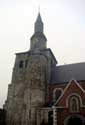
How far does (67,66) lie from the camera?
117 ft

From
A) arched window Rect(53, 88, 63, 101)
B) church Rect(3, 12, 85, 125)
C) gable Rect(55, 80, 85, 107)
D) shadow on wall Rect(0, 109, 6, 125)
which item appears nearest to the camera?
church Rect(3, 12, 85, 125)

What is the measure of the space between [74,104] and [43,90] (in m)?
6.47

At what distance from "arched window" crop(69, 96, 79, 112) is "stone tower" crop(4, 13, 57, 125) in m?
5.24

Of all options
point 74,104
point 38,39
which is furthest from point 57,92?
point 38,39

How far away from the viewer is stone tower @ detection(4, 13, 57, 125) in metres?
30.2

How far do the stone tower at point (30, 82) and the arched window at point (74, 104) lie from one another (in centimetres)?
524

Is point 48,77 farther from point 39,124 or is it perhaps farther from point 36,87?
point 39,124

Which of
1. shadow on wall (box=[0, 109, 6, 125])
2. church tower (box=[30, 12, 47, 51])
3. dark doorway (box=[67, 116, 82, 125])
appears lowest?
dark doorway (box=[67, 116, 82, 125])

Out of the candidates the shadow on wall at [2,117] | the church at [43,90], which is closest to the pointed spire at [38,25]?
the church at [43,90]

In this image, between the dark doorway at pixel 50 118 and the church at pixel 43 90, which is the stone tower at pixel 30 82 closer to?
the church at pixel 43 90

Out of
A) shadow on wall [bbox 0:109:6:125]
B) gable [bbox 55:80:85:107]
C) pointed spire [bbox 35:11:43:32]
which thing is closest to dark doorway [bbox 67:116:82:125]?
gable [bbox 55:80:85:107]

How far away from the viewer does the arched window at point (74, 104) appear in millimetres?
26153

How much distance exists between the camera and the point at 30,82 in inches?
1251

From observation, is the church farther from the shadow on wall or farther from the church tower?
the shadow on wall
